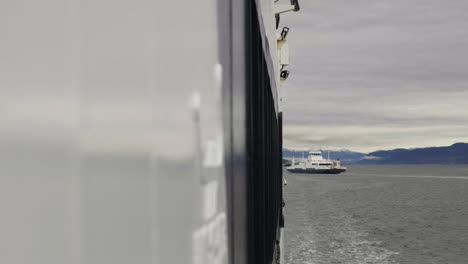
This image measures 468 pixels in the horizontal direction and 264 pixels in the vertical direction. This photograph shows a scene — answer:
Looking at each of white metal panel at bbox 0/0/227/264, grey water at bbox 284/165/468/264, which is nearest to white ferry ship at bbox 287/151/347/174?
grey water at bbox 284/165/468/264

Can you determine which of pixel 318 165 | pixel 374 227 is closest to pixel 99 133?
pixel 374 227

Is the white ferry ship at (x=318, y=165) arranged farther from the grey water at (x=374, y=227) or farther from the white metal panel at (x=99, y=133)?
the white metal panel at (x=99, y=133)

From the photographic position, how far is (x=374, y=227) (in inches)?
2876

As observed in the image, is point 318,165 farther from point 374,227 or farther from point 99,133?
point 99,133

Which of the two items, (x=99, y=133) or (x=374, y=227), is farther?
(x=374, y=227)

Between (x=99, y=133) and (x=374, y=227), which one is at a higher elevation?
(x=99, y=133)

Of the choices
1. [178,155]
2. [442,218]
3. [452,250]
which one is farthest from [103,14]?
[442,218]

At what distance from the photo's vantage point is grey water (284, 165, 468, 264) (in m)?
52.2

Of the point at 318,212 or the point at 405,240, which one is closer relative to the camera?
the point at 405,240

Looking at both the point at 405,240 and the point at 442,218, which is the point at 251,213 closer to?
the point at 405,240

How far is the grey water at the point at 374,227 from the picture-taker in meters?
52.2

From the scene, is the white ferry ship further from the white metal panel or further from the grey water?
the white metal panel

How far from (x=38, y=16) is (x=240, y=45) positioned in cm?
217

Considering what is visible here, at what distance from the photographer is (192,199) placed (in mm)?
1462
